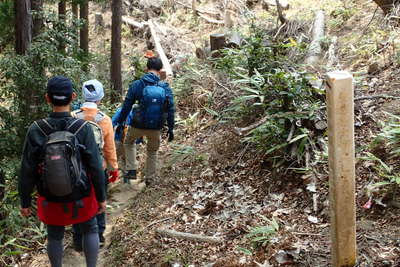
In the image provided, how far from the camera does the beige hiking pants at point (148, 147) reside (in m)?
7.30

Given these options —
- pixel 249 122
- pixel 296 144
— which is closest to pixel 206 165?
pixel 249 122

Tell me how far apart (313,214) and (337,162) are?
168 centimetres

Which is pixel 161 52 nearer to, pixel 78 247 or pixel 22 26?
pixel 22 26

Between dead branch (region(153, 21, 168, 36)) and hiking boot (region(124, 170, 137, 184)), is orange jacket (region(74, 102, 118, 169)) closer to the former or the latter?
hiking boot (region(124, 170, 137, 184))

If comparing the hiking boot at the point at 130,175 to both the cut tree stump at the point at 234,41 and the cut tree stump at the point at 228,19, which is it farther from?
the cut tree stump at the point at 228,19

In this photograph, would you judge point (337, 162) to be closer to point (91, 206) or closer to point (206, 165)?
point (91, 206)

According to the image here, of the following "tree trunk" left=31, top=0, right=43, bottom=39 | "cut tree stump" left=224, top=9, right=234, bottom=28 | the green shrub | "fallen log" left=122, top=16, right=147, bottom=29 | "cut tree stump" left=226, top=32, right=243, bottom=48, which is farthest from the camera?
Result: "fallen log" left=122, top=16, right=147, bottom=29

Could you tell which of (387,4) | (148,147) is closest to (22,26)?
(148,147)

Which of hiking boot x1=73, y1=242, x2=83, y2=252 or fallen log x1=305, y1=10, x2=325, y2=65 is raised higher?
fallen log x1=305, y1=10, x2=325, y2=65

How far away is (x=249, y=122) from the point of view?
25.2 ft

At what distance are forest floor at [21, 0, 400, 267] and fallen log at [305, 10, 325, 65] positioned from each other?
484 millimetres

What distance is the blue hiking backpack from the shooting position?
6887 millimetres

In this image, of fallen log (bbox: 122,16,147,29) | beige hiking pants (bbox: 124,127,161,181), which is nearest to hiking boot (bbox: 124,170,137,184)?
beige hiking pants (bbox: 124,127,161,181)

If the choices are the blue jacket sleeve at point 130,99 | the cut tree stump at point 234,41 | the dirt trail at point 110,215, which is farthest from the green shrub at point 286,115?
the cut tree stump at point 234,41
